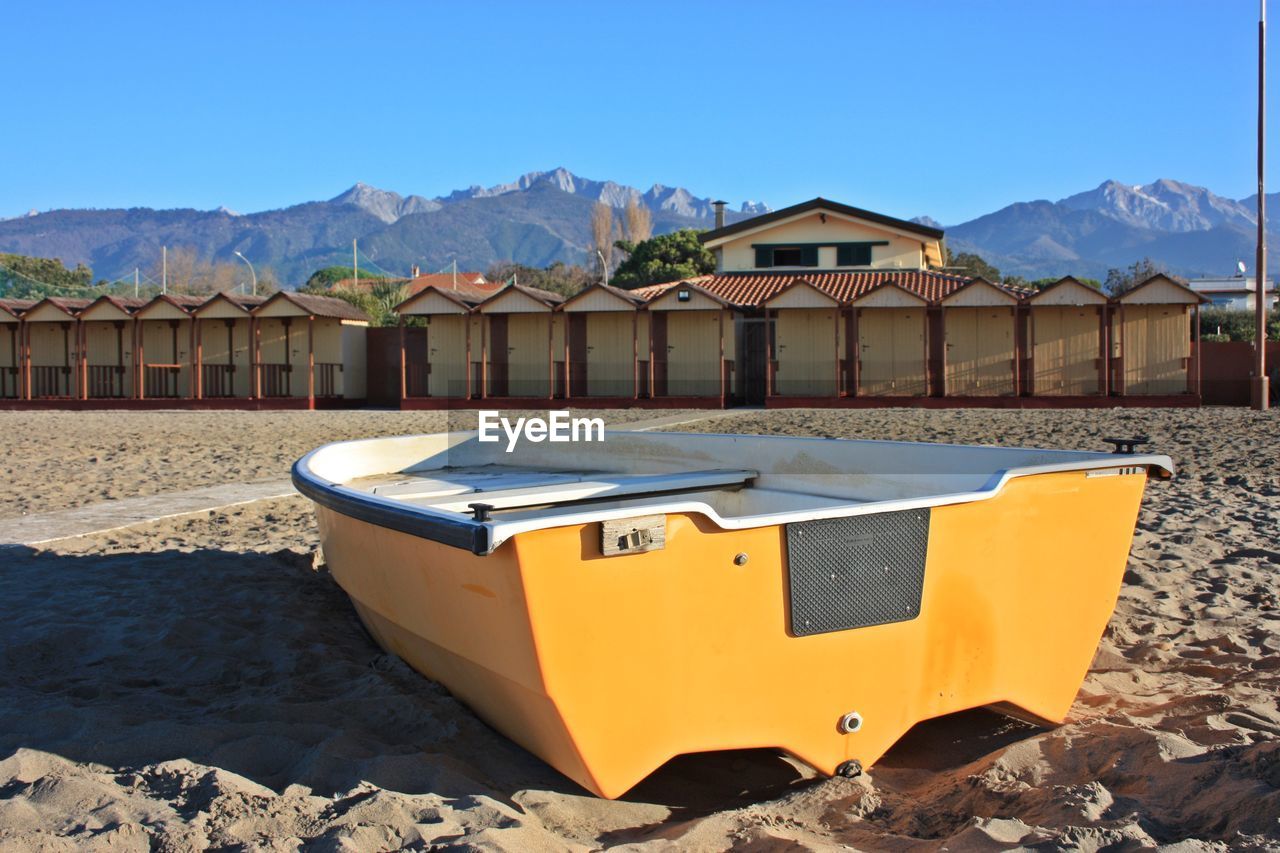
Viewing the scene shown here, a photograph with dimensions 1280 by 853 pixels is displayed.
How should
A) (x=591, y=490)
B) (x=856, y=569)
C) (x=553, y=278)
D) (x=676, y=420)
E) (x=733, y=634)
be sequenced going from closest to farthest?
(x=733, y=634) < (x=856, y=569) < (x=591, y=490) < (x=676, y=420) < (x=553, y=278)

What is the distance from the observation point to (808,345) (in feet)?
92.6

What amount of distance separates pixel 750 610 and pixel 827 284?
28805mm

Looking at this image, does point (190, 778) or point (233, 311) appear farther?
point (233, 311)

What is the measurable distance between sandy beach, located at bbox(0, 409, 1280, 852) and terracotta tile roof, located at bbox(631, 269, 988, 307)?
2234 cm

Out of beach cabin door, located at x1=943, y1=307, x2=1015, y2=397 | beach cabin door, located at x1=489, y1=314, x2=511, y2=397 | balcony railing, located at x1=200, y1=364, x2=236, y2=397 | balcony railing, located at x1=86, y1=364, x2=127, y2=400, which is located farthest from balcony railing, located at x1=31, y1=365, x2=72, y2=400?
beach cabin door, located at x1=943, y1=307, x2=1015, y2=397

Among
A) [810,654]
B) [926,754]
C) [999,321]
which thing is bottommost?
[926,754]

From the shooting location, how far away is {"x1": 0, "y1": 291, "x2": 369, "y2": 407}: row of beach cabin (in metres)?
30.7

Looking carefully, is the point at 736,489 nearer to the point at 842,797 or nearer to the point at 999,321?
the point at 842,797

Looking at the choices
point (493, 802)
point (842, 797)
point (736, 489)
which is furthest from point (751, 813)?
point (736, 489)

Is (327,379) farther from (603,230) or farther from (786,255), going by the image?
(603,230)

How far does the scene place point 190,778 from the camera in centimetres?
345

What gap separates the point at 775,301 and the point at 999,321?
5.84 m

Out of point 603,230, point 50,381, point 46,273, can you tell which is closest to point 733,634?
point 50,381

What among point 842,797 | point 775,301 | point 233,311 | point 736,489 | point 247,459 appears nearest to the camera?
point 842,797
